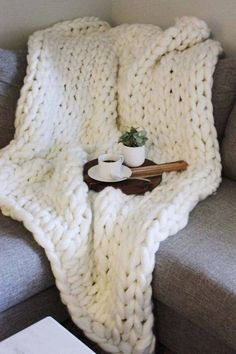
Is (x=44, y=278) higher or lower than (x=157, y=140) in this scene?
lower

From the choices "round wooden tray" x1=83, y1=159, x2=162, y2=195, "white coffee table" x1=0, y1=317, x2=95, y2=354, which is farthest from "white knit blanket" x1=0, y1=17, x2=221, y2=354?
"white coffee table" x1=0, y1=317, x2=95, y2=354

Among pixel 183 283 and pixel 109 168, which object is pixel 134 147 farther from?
pixel 183 283

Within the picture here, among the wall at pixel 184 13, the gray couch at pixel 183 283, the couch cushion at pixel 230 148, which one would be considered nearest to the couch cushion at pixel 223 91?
the couch cushion at pixel 230 148

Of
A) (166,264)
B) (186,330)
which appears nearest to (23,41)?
(166,264)

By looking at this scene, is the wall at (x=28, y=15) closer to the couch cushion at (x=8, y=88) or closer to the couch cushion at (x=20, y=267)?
the couch cushion at (x=8, y=88)

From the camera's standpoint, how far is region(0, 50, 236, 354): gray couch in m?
1.22

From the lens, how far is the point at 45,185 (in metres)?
1.60

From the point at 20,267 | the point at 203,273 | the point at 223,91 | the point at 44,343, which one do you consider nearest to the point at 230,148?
the point at 223,91

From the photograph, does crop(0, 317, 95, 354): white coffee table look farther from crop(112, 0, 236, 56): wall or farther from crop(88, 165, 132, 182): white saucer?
crop(112, 0, 236, 56): wall

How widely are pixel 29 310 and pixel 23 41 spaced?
111 centimetres

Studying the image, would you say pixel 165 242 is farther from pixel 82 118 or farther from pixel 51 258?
pixel 82 118

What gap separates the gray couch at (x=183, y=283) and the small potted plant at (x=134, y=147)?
278 millimetres

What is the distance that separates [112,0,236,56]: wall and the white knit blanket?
0.31 ft

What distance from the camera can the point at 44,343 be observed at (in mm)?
973
